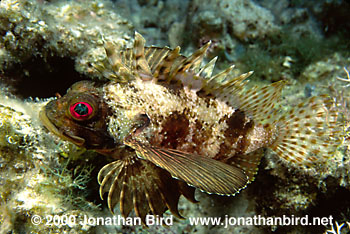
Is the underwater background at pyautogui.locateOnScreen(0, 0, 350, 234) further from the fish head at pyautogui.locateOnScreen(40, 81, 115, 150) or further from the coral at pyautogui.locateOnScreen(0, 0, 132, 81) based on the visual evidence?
the fish head at pyautogui.locateOnScreen(40, 81, 115, 150)

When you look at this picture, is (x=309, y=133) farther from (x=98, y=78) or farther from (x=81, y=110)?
(x=98, y=78)

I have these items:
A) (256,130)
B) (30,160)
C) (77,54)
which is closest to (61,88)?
(77,54)

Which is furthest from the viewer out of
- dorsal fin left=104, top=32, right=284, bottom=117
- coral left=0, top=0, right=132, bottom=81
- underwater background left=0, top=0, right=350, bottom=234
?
coral left=0, top=0, right=132, bottom=81

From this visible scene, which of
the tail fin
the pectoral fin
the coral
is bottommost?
the pectoral fin

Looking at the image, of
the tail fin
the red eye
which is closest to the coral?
the red eye

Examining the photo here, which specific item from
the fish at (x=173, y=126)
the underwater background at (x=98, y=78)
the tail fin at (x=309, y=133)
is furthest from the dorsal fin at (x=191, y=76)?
the underwater background at (x=98, y=78)

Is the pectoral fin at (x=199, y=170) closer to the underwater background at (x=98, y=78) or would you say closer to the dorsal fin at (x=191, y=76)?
the dorsal fin at (x=191, y=76)

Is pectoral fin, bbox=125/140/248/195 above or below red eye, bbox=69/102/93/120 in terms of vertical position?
→ below
